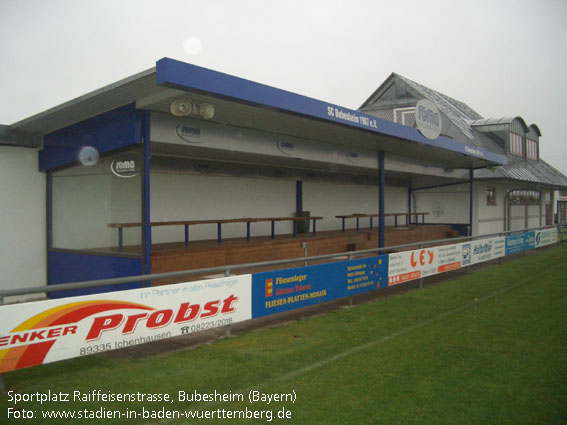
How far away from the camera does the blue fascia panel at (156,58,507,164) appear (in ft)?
19.4

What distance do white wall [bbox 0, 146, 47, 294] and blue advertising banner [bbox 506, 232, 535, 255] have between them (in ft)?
48.8

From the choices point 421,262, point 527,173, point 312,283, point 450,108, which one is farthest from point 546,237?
point 312,283

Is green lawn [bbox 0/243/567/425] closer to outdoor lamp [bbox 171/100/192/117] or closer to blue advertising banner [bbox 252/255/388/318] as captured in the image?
blue advertising banner [bbox 252/255/388/318]

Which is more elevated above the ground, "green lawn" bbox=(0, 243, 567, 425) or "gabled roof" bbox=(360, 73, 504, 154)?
"gabled roof" bbox=(360, 73, 504, 154)

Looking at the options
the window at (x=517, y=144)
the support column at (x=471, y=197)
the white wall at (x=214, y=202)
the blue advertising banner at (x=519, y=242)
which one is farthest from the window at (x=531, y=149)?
the white wall at (x=214, y=202)

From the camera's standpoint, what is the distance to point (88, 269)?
8.84 meters

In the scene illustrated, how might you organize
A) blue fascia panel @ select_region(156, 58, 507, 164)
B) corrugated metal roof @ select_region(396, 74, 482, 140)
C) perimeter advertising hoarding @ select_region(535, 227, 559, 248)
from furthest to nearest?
corrugated metal roof @ select_region(396, 74, 482, 140)
perimeter advertising hoarding @ select_region(535, 227, 559, 248)
blue fascia panel @ select_region(156, 58, 507, 164)

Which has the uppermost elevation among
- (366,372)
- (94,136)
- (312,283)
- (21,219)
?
(94,136)

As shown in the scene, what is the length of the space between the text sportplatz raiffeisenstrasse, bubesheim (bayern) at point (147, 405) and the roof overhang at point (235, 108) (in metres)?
3.88

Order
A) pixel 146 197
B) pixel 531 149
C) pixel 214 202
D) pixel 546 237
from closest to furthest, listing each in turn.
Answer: pixel 146 197
pixel 214 202
pixel 546 237
pixel 531 149

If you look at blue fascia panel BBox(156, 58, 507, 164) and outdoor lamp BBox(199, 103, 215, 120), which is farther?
outdoor lamp BBox(199, 103, 215, 120)

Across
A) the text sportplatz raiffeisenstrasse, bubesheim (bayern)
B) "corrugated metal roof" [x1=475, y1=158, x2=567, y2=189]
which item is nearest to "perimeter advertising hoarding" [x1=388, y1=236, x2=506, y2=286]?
the text sportplatz raiffeisenstrasse, bubesheim (bayern)

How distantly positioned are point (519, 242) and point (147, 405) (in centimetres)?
1657

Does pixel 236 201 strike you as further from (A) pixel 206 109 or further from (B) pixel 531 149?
(B) pixel 531 149
